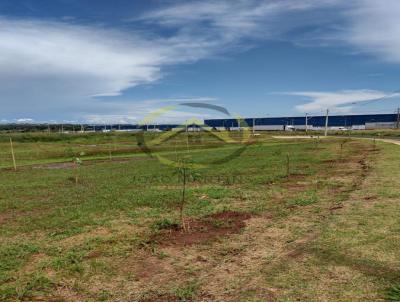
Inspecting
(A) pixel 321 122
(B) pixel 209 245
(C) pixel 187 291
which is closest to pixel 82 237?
(B) pixel 209 245

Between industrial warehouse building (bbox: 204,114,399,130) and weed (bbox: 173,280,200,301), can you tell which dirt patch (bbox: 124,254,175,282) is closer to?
weed (bbox: 173,280,200,301)

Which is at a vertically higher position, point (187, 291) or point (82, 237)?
point (187, 291)

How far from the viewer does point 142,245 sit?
26.5 ft

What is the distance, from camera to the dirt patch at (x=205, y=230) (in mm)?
8359

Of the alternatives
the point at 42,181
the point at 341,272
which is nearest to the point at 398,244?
the point at 341,272

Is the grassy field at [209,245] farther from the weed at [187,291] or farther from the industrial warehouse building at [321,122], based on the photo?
the industrial warehouse building at [321,122]

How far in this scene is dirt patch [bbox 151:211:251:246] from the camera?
→ 329 inches

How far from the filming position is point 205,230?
9.12 m

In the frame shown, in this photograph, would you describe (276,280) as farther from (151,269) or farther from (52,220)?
(52,220)

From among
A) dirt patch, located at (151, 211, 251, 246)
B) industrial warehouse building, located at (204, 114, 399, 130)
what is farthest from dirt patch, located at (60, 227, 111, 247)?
industrial warehouse building, located at (204, 114, 399, 130)

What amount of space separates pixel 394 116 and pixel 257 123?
50.1 m

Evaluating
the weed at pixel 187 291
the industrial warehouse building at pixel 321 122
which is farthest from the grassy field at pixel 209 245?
the industrial warehouse building at pixel 321 122

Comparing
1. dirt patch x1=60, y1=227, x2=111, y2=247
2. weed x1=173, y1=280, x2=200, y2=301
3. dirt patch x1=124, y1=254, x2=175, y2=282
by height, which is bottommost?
dirt patch x1=60, y1=227, x2=111, y2=247

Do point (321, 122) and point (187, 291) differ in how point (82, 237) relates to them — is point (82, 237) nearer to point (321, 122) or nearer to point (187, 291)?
point (187, 291)
